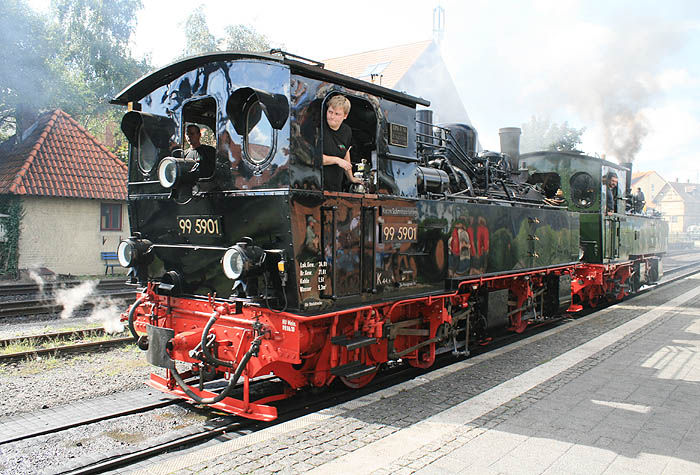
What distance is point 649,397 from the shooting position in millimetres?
5402

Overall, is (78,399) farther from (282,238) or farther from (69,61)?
(69,61)

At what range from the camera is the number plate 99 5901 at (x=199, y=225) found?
5.04 metres

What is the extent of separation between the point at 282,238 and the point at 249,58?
5.35ft

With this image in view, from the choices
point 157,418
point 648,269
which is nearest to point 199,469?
point 157,418

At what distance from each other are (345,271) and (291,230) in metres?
0.80

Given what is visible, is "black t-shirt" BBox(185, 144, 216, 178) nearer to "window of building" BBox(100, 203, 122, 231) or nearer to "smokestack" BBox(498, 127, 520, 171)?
"smokestack" BBox(498, 127, 520, 171)

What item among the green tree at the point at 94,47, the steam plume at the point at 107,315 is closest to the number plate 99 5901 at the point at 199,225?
the steam plume at the point at 107,315

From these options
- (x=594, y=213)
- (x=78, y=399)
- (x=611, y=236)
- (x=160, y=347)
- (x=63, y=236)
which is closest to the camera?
(x=160, y=347)

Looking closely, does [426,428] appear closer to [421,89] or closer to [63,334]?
[63,334]

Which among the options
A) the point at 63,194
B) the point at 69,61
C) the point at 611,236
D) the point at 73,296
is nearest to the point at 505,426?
the point at 611,236

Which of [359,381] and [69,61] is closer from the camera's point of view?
[359,381]

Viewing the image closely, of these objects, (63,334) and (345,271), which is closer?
(345,271)

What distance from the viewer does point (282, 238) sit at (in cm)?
454

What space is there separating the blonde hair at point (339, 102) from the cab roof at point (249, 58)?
0.14 metres
